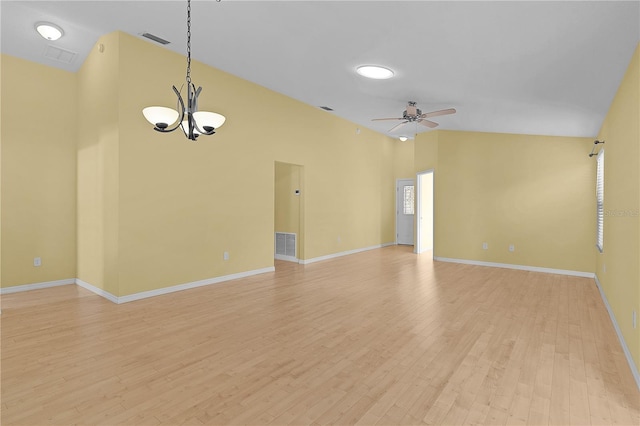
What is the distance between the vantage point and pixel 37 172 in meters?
4.96

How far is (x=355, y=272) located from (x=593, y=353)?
3.65 meters

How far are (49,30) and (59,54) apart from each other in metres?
0.81

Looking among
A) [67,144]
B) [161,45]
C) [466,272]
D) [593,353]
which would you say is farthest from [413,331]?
[67,144]

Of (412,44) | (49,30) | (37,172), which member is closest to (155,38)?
(49,30)

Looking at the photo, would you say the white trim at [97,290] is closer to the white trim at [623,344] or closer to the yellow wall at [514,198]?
the white trim at [623,344]

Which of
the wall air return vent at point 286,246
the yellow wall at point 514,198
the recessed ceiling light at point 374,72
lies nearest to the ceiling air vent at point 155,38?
the recessed ceiling light at point 374,72

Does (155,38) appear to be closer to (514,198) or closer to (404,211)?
(514,198)

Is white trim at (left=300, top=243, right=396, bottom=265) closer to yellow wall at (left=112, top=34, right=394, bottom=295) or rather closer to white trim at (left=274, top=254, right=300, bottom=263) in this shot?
yellow wall at (left=112, top=34, right=394, bottom=295)

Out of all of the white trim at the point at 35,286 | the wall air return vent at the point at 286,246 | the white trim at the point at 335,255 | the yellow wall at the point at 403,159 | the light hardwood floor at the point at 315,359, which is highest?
the yellow wall at the point at 403,159

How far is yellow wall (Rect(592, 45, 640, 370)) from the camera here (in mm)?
2547

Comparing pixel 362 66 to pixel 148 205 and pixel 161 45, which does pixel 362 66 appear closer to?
pixel 161 45

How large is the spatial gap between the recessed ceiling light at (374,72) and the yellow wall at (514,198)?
3502mm

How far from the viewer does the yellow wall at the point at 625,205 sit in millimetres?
2547

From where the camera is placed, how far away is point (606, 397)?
7.38 feet
